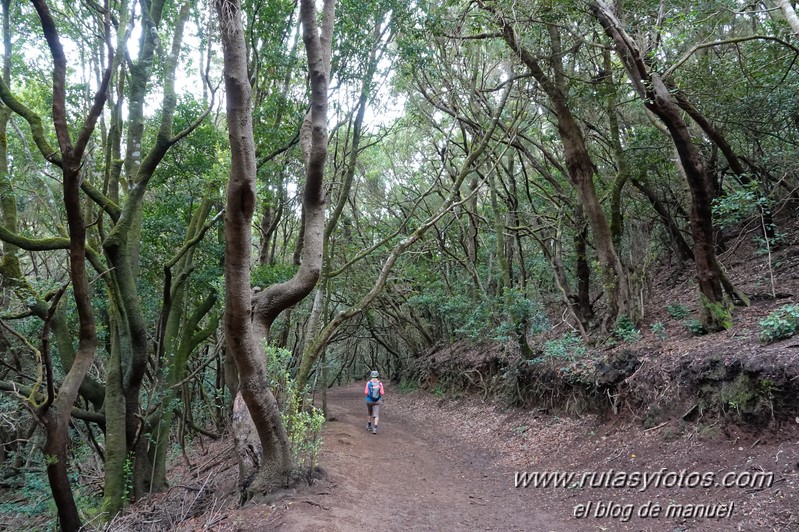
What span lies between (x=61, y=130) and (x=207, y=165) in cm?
440

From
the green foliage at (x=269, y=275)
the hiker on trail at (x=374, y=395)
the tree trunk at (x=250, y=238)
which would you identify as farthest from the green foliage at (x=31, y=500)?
the hiker on trail at (x=374, y=395)

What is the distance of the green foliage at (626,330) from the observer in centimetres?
923

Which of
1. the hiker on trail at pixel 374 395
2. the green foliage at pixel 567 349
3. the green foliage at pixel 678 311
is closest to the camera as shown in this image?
the green foliage at pixel 678 311

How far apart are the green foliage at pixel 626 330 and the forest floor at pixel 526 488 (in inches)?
73.4

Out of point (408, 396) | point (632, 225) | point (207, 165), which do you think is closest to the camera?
point (207, 165)

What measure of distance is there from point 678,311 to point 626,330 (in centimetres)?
103

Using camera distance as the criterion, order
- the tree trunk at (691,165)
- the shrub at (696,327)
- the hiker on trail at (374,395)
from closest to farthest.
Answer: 1. the tree trunk at (691,165)
2. the shrub at (696,327)
3. the hiker on trail at (374,395)

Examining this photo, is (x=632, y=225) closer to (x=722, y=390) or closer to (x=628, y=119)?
(x=628, y=119)

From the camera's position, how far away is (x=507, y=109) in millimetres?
14172

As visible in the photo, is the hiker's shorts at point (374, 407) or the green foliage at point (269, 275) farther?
the hiker's shorts at point (374, 407)

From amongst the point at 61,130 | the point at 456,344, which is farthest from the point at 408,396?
the point at 61,130

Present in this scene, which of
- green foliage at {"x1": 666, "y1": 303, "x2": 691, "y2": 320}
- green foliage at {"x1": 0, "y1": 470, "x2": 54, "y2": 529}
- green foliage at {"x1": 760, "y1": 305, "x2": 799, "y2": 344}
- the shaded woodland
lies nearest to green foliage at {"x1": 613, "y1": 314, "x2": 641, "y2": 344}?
the shaded woodland

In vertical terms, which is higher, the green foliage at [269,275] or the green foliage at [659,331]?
the green foliage at [269,275]

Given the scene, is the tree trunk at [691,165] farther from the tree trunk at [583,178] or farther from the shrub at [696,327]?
the tree trunk at [583,178]
